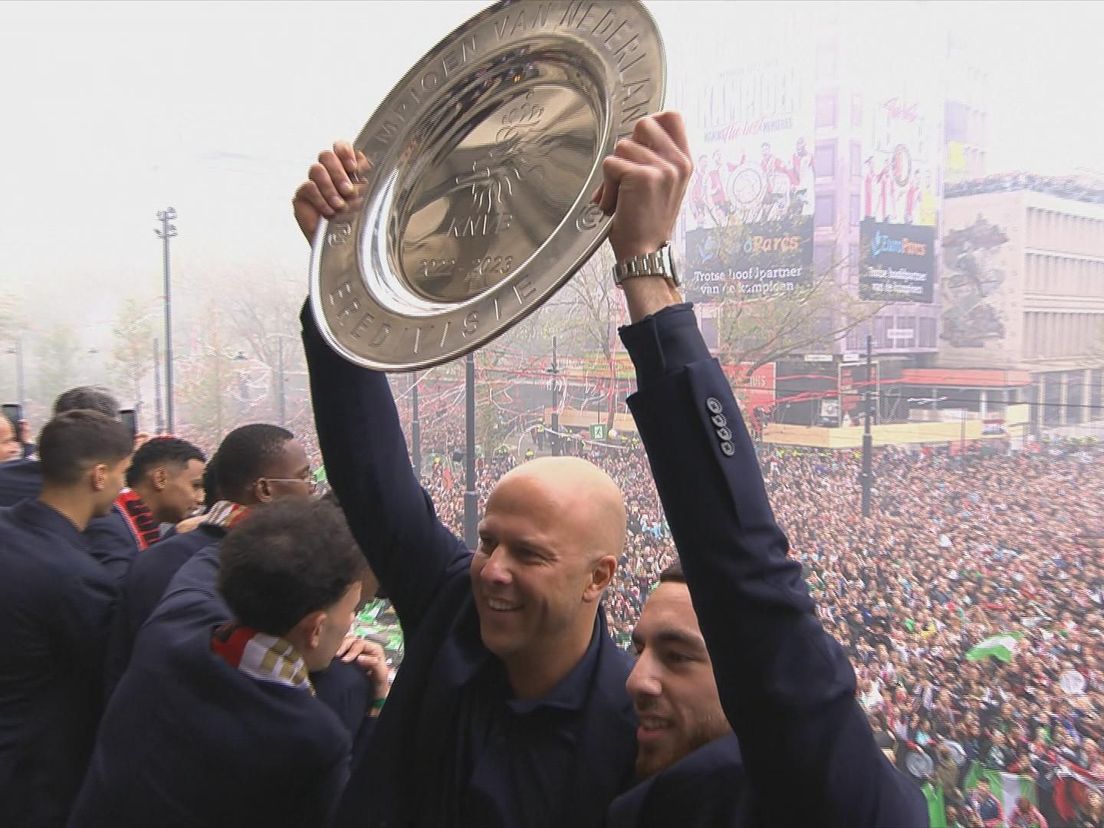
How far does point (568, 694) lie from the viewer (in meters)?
0.82

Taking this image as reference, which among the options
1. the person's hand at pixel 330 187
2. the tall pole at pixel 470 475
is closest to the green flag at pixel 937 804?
the tall pole at pixel 470 475

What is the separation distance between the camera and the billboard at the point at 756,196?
344cm

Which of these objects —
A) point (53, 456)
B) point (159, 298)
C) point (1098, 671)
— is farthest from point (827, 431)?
point (159, 298)

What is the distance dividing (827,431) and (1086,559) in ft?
3.06

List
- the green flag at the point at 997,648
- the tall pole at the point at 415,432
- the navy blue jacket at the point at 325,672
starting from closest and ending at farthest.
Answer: the navy blue jacket at the point at 325,672
the green flag at the point at 997,648
the tall pole at the point at 415,432

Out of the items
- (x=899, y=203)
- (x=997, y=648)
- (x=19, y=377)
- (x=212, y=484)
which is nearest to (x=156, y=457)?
(x=212, y=484)

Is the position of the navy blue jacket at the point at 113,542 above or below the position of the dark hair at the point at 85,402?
below

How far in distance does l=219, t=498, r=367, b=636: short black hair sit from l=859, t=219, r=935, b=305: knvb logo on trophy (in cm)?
281

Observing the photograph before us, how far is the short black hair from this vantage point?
98 cm

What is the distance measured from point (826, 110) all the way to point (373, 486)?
121 inches

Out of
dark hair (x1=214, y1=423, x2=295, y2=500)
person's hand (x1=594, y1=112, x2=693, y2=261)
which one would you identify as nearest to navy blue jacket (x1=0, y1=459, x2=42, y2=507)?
dark hair (x1=214, y1=423, x2=295, y2=500)

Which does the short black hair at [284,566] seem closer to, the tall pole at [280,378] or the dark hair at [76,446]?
the dark hair at [76,446]

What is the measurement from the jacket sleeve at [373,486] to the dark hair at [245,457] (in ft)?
2.03

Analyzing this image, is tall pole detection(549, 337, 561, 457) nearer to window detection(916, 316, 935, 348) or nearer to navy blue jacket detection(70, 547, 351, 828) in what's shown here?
window detection(916, 316, 935, 348)
